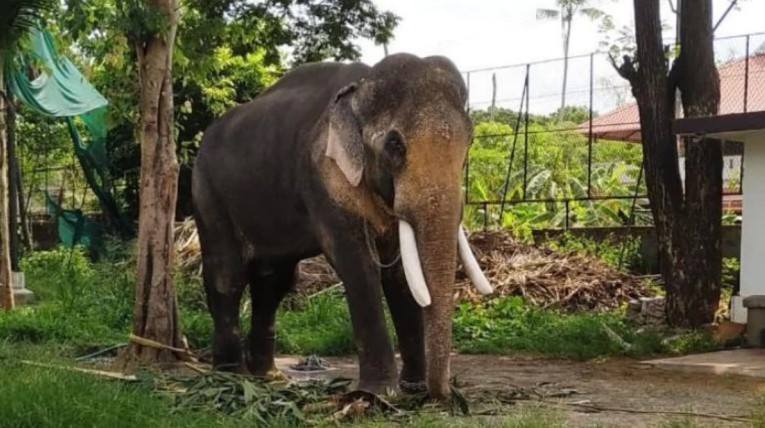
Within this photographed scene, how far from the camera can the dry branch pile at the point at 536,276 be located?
14.4 meters

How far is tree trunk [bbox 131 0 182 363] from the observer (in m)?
9.52

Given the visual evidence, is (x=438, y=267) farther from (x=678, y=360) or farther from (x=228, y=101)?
(x=228, y=101)

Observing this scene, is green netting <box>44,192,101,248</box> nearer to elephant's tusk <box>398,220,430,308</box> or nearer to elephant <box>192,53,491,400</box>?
elephant <box>192,53,491,400</box>

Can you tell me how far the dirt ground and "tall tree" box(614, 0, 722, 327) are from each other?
6.94ft

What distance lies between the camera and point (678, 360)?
980 centimetres

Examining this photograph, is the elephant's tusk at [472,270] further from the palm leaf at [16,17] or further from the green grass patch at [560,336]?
the palm leaf at [16,17]

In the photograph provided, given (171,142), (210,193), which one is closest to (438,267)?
(210,193)

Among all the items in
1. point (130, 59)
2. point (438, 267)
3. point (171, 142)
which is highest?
point (130, 59)

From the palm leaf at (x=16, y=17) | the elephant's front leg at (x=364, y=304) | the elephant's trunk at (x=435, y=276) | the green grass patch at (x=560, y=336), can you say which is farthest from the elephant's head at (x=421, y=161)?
the green grass patch at (x=560, y=336)

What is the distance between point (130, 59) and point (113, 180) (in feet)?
29.6

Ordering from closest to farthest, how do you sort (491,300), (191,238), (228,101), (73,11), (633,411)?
(633,411) < (73,11) < (491,300) < (191,238) < (228,101)

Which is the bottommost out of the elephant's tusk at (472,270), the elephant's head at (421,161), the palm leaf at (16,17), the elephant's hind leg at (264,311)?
the elephant's hind leg at (264,311)

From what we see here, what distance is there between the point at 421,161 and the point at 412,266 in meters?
0.59

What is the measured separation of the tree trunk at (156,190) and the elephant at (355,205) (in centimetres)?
84
